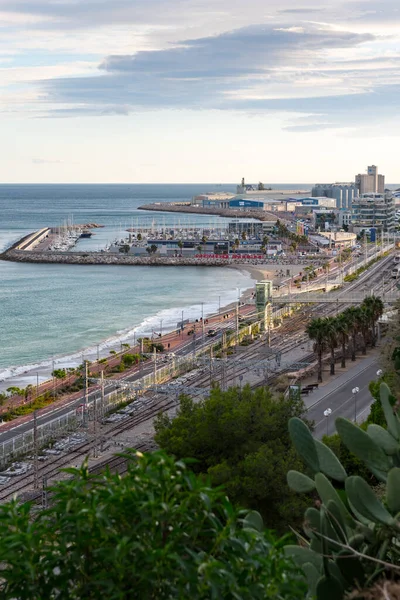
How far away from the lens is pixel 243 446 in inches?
660

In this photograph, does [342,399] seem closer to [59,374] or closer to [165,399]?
[165,399]

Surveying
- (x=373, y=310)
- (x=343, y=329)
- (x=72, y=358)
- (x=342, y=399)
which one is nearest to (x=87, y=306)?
(x=72, y=358)

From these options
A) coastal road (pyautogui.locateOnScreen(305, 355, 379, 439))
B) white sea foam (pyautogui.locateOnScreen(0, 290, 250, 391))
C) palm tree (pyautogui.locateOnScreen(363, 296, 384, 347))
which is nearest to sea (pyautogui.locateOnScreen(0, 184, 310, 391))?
white sea foam (pyautogui.locateOnScreen(0, 290, 250, 391))

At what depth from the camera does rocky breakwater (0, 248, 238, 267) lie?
9069 centimetres

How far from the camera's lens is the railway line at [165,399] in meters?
23.5

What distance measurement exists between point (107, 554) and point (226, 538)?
841mm

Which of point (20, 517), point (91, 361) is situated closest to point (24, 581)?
point (20, 517)

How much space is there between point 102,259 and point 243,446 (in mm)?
76965

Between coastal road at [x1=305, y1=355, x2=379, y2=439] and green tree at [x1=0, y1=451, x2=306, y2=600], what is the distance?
60.4 feet

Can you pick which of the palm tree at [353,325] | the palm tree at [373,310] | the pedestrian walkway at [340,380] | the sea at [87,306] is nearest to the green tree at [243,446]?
the pedestrian walkway at [340,380]

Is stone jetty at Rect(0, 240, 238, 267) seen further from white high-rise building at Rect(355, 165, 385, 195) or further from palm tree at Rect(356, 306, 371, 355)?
white high-rise building at Rect(355, 165, 385, 195)

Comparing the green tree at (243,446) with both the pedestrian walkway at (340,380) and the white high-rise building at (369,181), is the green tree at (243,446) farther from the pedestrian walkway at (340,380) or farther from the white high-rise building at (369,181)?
the white high-rise building at (369,181)

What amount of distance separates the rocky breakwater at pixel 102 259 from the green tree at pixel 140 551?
83634 mm

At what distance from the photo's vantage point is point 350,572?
7.00m
